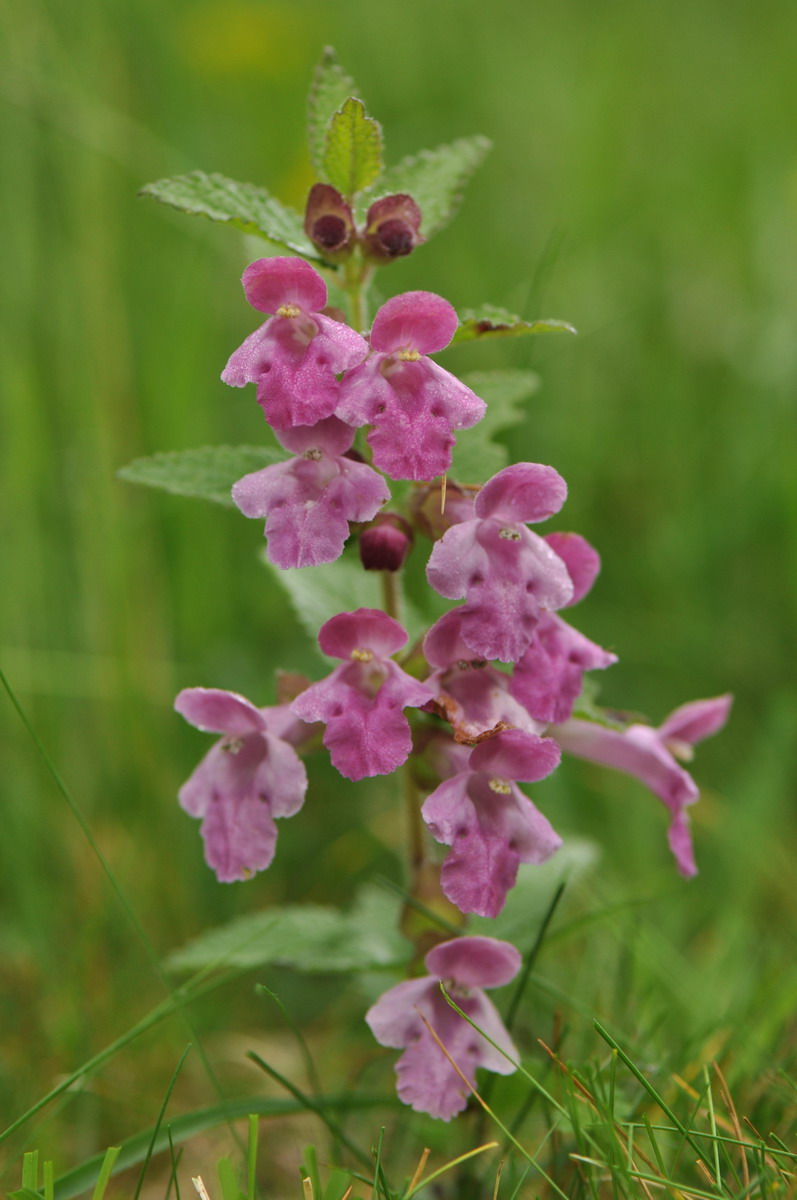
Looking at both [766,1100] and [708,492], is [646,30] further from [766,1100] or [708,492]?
[766,1100]

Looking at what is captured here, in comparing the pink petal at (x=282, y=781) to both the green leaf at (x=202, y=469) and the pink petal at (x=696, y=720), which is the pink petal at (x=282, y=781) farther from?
the pink petal at (x=696, y=720)

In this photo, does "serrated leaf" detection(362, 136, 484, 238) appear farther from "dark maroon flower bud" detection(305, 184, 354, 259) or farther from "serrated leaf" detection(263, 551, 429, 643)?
"serrated leaf" detection(263, 551, 429, 643)

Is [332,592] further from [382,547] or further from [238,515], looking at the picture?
[238,515]

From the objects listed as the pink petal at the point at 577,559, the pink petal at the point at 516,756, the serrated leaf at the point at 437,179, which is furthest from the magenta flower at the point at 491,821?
the serrated leaf at the point at 437,179

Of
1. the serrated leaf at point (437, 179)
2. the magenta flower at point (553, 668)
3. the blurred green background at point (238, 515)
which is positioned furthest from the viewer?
the blurred green background at point (238, 515)

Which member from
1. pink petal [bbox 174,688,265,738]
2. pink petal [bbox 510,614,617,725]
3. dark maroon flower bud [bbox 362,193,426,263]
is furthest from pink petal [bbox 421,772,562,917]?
dark maroon flower bud [bbox 362,193,426,263]

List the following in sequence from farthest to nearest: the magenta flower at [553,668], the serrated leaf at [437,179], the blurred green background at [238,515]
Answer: the blurred green background at [238,515], the serrated leaf at [437,179], the magenta flower at [553,668]
